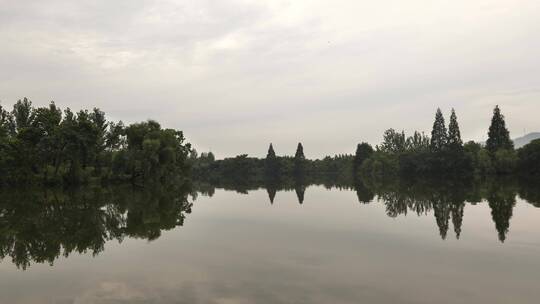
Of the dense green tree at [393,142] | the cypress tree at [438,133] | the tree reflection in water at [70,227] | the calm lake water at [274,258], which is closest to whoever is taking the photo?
the calm lake water at [274,258]

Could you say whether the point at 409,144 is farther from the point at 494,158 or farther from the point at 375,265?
the point at 375,265

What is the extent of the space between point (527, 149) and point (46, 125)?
326 feet

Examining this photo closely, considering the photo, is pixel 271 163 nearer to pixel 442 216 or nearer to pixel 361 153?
pixel 361 153

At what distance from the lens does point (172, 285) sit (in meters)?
11.8

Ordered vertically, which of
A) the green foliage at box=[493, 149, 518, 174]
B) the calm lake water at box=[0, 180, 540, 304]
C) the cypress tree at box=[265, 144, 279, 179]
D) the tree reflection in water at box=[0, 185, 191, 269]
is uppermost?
the cypress tree at box=[265, 144, 279, 179]

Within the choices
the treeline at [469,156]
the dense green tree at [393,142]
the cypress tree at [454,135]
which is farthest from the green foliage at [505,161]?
the dense green tree at [393,142]

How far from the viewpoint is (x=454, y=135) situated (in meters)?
Result: 110

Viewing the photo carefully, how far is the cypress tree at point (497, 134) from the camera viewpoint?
4269 inches

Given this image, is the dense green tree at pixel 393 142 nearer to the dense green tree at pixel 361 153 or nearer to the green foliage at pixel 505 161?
the dense green tree at pixel 361 153

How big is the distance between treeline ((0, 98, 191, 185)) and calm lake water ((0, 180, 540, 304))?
41742 mm

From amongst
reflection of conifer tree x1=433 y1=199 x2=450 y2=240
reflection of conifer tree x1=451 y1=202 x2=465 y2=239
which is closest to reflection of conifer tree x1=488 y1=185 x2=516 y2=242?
reflection of conifer tree x1=451 y1=202 x2=465 y2=239

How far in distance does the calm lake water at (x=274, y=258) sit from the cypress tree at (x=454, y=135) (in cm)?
8660

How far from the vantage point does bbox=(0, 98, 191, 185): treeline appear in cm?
6444

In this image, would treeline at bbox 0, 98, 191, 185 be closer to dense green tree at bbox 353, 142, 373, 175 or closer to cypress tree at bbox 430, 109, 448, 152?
cypress tree at bbox 430, 109, 448, 152
